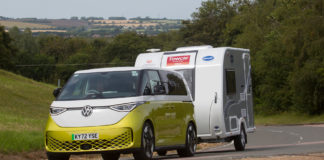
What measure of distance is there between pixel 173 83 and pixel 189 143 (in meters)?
1.53

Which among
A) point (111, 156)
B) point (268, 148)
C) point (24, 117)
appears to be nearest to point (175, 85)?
point (111, 156)

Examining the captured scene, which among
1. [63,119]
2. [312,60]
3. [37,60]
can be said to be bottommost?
[37,60]

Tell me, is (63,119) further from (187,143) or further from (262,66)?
(262,66)

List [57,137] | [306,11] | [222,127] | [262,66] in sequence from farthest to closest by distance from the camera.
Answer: [262,66] < [306,11] < [222,127] < [57,137]

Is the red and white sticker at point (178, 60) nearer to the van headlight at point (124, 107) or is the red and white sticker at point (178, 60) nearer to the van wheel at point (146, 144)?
the van wheel at point (146, 144)

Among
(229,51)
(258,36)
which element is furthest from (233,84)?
(258,36)

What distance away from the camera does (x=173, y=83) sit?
57.4 ft

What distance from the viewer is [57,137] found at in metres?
14.6

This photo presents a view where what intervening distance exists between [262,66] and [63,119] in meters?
61.0

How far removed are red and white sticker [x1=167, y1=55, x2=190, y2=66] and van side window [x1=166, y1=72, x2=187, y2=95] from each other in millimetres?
3338

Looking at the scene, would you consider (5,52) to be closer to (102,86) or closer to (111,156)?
(111,156)

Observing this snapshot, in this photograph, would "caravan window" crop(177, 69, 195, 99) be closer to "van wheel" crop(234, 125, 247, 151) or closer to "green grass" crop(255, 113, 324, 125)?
"van wheel" crop(234, 125, 247, 151)

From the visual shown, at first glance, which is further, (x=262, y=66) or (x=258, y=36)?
(x=258, y=36)

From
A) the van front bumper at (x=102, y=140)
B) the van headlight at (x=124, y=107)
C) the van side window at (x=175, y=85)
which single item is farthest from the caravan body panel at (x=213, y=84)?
the van front bumper at (x=102, y=140)
